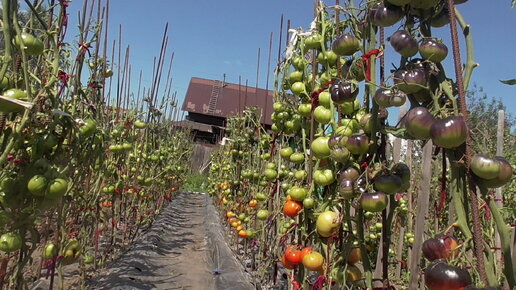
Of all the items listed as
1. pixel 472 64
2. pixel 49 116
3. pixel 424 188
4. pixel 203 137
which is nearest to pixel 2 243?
pixel 49 116

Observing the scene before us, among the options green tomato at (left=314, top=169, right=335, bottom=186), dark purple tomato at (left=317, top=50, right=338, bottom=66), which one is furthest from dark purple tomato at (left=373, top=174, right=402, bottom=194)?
dark purple tomato at (left=317, top=50, right=338, bottom=66)

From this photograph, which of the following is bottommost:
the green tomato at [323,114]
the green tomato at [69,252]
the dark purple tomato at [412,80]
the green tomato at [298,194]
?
the green tomato at [69,252]

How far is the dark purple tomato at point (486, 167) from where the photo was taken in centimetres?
79

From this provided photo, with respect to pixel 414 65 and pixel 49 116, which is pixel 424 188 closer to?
pixel 414 65

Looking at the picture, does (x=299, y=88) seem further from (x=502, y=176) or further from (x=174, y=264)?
(x=174, y=264)

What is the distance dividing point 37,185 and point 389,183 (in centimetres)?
115

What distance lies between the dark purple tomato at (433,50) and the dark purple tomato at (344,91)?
0.37 meters

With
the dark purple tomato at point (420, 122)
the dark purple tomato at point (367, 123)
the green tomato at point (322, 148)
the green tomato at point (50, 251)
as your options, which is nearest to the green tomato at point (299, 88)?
the green tomato at point (322, 148)

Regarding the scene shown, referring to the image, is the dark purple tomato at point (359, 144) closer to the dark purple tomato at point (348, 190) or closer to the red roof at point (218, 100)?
the dark purple tomato at point (348, 190)

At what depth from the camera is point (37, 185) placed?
4.36 feet

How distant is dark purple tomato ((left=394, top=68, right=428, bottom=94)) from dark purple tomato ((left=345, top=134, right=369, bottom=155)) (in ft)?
0.98

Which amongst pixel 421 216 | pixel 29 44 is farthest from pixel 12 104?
pixel 421 216

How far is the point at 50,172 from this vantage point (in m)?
1.38

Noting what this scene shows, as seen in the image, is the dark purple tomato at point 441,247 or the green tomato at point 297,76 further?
the green tomato at point 297,76
